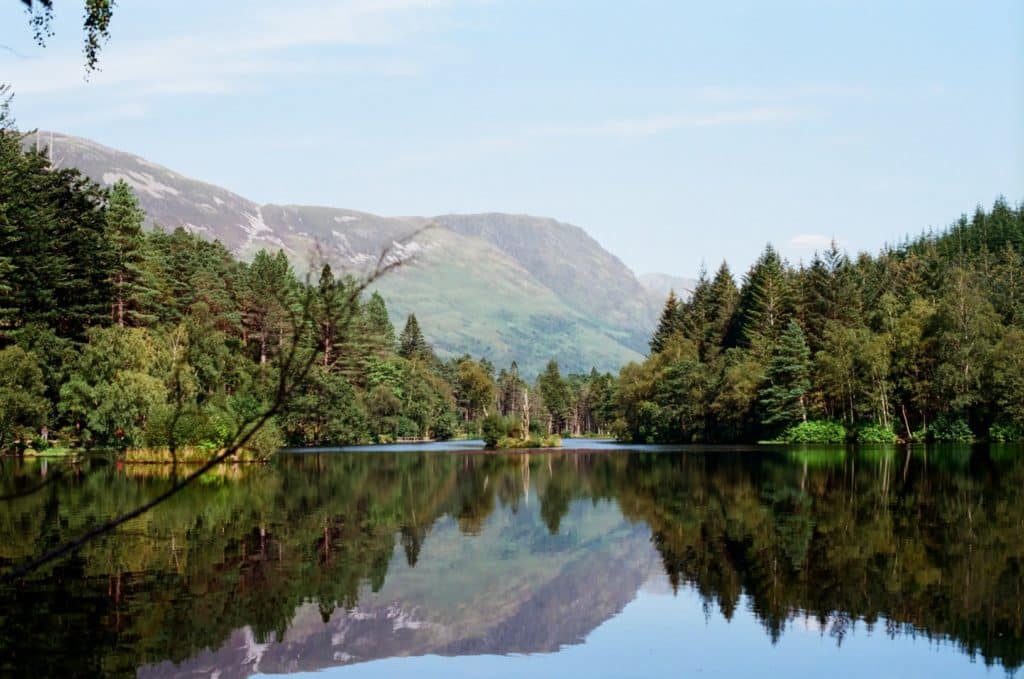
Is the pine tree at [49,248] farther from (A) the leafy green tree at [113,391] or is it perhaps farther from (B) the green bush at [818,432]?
(B) the green bush at [818,432]

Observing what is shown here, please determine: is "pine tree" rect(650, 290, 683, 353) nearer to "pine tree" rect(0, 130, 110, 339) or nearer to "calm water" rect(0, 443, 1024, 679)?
"pine tree" rect(0, 130, 110, 339)

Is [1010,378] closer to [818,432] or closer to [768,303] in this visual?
[818,432]

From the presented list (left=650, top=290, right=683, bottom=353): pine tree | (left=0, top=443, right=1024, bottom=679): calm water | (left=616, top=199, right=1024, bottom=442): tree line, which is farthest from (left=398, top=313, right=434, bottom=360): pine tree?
(left=0, top=443, right=1024, bottom=679): calm water

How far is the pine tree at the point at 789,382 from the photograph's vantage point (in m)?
106

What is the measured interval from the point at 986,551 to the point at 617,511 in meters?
17.1

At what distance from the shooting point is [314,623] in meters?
21.4

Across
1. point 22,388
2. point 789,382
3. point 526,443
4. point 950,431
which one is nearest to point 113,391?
point 22,388

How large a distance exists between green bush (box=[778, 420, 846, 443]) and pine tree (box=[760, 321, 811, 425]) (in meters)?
1.04

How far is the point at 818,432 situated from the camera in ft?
349

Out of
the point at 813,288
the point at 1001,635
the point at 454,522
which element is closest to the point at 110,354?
the point at 454,522

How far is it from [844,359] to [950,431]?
11.6 meters

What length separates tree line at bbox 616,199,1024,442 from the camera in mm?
95750

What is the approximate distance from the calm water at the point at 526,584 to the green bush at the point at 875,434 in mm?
52188

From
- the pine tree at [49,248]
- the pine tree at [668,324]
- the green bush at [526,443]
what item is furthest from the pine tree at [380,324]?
the pine tree at [49,248]
